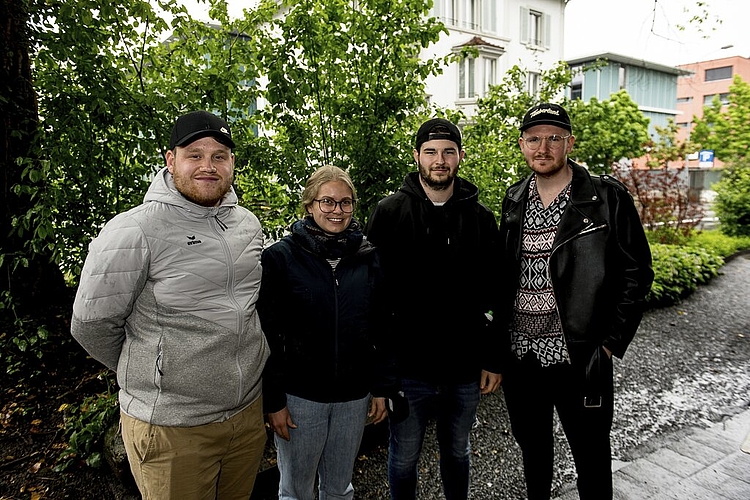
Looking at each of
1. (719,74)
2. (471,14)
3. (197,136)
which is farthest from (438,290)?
(719,74)

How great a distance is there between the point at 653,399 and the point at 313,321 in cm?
436

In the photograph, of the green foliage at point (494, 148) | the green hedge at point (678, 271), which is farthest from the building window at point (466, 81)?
the green foliage at point (494, 148)

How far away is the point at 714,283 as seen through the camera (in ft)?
31.9

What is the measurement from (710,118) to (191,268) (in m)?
44.0

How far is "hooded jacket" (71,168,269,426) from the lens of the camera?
6.15 ft

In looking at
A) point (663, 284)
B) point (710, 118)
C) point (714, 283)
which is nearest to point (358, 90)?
point (663, 284)

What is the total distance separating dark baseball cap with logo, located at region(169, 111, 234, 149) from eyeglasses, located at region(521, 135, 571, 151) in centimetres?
164

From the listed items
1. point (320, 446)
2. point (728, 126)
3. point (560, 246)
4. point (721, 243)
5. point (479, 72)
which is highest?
point (479, 72)

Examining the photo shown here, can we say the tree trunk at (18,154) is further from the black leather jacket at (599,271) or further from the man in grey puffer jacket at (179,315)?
the black leather jacket at (599,271)

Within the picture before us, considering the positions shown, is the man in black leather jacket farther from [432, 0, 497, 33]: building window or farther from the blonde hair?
[432, 0, 497, 33]: building window

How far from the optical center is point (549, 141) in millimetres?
2613

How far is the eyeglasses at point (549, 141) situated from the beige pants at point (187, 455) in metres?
2.04

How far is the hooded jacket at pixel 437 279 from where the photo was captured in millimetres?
2561

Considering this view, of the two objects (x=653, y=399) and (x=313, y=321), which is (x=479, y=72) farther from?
(x=313, y=321)
